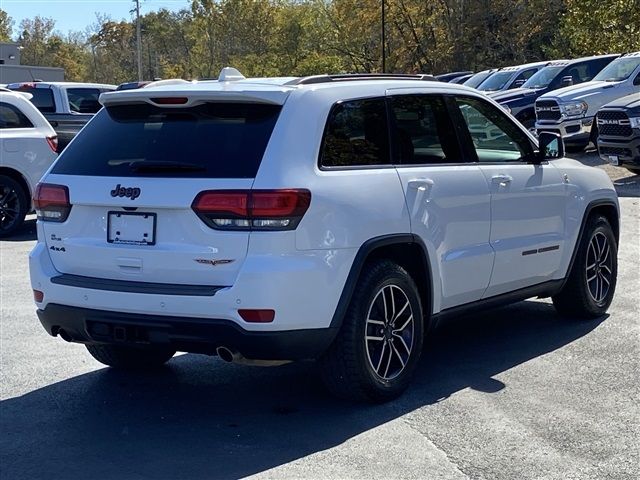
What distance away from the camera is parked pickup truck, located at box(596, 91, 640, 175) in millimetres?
16164

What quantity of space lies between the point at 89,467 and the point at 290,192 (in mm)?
1644

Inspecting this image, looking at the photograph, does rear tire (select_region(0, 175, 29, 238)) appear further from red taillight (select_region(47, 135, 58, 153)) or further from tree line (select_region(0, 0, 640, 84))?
tree line (select_region(0, 0, 640, 84))

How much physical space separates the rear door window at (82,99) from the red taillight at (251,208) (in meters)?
15.5

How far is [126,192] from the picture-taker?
17.2ft

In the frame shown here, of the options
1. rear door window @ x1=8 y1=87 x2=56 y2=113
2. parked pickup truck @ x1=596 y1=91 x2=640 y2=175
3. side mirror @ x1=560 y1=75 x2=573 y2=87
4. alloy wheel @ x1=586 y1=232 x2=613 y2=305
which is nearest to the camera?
alloy wheel @ x1=586 y1=232 x2=613 y2=305

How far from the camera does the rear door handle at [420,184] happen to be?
18.8 feet

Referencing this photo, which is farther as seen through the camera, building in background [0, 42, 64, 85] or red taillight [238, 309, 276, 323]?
building in background [0, 42, 64, 85]

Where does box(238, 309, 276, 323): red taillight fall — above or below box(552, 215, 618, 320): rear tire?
above

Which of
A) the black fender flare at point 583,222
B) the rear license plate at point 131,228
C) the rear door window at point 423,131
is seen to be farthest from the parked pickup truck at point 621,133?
the rear license plate at point 131,228

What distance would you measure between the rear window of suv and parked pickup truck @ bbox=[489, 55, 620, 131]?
17889 millimetres

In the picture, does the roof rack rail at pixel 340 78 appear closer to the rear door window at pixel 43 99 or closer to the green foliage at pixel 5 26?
the rear door window at pixel 43 99

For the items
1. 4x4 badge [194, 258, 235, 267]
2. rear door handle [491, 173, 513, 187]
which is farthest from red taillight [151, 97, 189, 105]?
rear door handle [491, 173, 513, 187]

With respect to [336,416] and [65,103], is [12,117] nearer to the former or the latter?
[65,103]

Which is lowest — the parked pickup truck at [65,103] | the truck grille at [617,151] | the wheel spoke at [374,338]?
the wheel spoke at [374,338]
